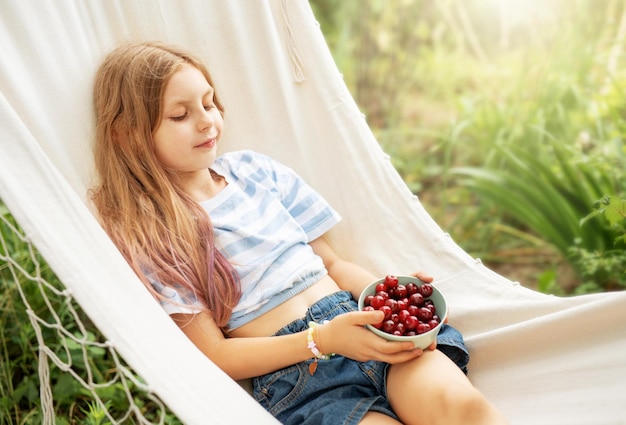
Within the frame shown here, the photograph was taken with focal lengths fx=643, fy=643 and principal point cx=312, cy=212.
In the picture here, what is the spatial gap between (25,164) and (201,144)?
0.34m

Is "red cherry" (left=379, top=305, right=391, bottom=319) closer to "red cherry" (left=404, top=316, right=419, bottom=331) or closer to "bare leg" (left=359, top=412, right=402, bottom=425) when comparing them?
"red cherry" (left=404, top=316, right=419, bottom=331)

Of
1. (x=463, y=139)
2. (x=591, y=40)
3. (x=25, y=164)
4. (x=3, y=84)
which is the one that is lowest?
(x=463, y=139)

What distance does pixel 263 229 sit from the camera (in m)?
1.37

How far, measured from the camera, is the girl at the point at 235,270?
3.68 feet

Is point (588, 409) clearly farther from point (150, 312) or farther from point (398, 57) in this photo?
point (398, 57)

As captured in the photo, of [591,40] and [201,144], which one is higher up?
[201,144]

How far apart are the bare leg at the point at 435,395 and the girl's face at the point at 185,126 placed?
0.57 meters

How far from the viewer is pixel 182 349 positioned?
1052 mm

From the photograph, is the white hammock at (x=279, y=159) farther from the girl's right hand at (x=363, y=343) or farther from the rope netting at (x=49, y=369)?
the rope netting at (x=49, y=369)

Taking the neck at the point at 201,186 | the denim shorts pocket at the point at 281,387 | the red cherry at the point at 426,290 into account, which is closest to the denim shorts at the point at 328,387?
the denim shorts pocket at the point at 281,387

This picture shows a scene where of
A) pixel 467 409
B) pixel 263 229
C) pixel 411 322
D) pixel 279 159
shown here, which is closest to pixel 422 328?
pixel 411 322

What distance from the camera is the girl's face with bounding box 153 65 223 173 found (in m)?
1.29

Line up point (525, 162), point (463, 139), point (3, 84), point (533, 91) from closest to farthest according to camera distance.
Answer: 1. point (3, 84)
2. point (525, 162)
3. point (533, 91)
4. point (463, 139)

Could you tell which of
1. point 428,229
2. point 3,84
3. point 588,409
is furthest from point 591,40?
point 3,84
